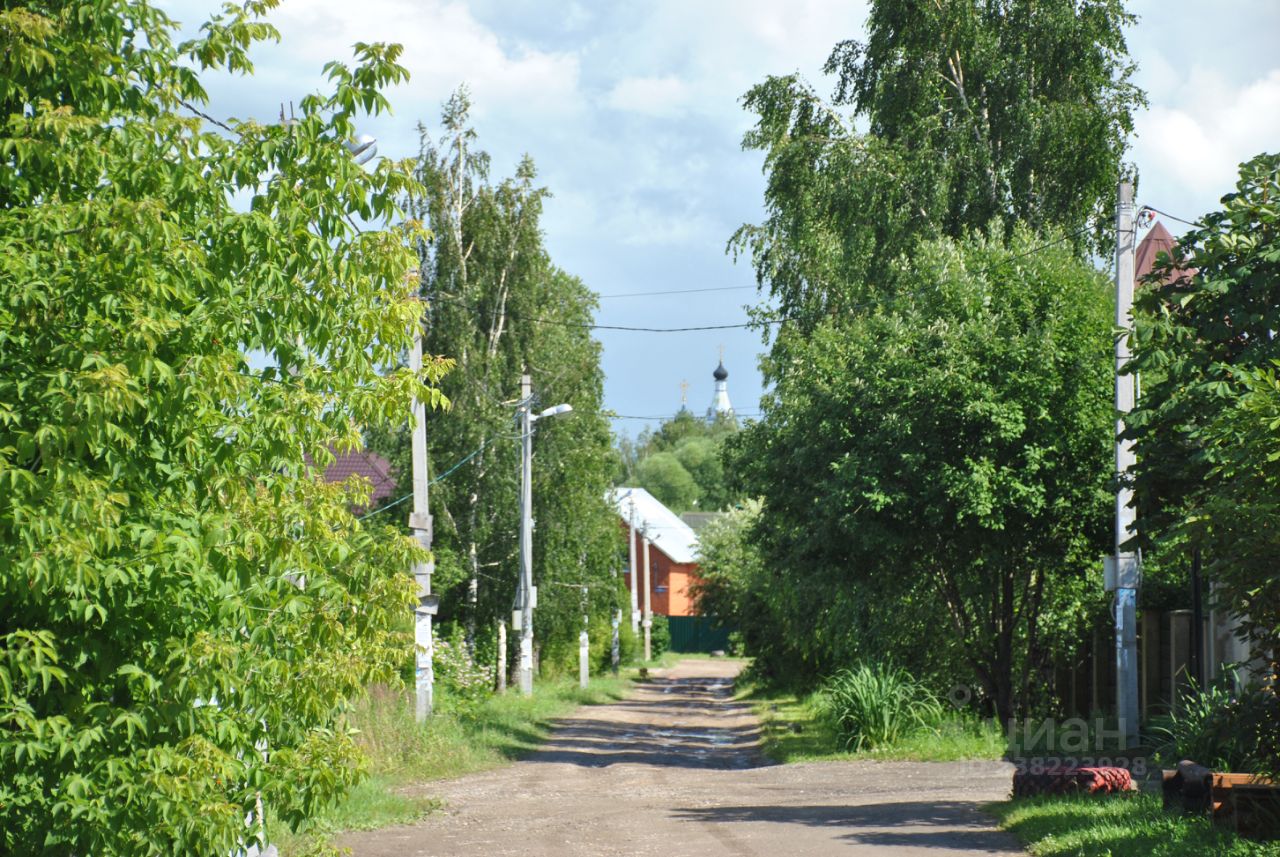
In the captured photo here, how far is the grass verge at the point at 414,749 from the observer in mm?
13149

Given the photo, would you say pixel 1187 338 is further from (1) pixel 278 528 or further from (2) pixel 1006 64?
(2) pixel 1006 64

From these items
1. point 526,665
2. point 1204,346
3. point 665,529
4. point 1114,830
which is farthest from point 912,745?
point 665,529

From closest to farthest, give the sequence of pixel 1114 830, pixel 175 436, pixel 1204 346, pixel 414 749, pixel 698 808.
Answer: pixel 175 436 → pixel 1114 830 → pixel 1204 346 → pixel 698 808 → pixel 414 749

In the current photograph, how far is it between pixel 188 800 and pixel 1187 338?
359 inches

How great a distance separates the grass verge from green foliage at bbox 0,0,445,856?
1020mm

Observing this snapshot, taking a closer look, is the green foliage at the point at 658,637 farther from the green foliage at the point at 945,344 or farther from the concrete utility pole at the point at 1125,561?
the concrete utility pole at the point at 1125,561

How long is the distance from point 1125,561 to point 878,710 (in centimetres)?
558

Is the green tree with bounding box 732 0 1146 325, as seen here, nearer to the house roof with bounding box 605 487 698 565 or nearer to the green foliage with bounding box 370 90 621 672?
the green foliage with bounding box 370 90 621 672

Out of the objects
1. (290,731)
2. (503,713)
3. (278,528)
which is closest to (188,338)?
(278,528)

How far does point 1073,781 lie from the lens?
42.3ft

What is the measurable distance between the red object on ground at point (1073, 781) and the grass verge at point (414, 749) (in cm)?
607

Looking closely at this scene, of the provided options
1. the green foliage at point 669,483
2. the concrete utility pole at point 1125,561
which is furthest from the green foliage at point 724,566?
the green foliage at point 669,483

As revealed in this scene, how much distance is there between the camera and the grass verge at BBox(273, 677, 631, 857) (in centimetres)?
1315

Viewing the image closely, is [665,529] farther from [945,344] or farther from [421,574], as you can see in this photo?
[945,344]
